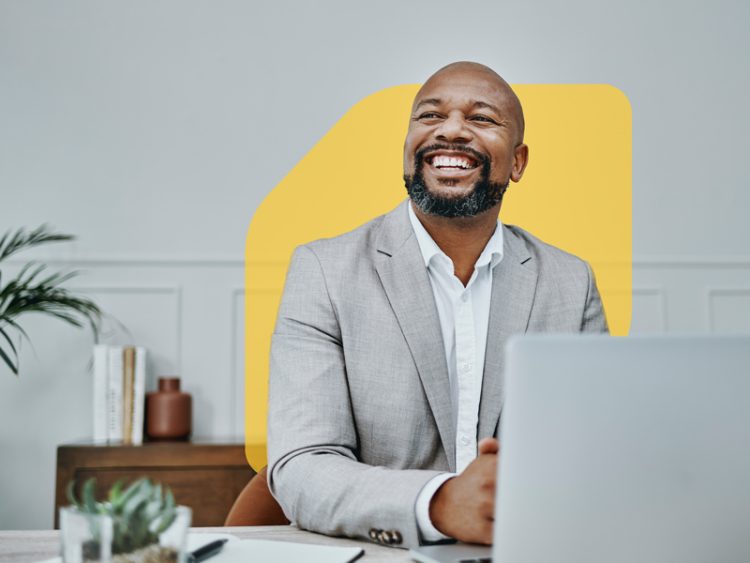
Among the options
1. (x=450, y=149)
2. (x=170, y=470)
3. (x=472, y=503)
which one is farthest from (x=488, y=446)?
(x=170, y=470)

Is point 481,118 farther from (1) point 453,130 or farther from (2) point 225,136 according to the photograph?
(2) point 225,136

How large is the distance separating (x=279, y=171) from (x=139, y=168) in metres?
0.51

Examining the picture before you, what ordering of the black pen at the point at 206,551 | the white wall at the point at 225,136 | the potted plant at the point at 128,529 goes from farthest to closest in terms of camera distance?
the white wall at the point at 225,136
the black pen at the point at 206,551
the potted plant at the point at 128,529

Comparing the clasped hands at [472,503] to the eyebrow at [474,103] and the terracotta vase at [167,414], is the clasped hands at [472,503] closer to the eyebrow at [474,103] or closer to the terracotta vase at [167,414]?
the eyebrow at [474,103]

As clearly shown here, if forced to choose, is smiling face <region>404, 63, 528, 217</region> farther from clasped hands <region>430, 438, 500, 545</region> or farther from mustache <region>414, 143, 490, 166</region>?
clasped hands <region>430, 438, 500, 545</region>

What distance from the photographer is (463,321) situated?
1604mm

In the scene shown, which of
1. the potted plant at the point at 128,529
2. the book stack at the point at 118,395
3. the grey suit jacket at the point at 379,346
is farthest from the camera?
the book stack at the point at 118,395

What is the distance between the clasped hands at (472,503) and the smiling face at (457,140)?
0.85 meters

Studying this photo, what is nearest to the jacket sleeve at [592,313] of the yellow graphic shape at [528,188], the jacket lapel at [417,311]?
the jacket lapel at [417,311]

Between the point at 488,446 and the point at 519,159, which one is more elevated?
the point at 519,159

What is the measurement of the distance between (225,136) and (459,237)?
1454 millimetres

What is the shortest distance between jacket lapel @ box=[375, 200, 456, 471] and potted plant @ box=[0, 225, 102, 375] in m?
1.38

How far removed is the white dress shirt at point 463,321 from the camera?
5.03ft

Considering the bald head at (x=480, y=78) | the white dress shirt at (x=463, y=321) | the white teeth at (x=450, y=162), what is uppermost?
the bald head at (x=480, y=78)
